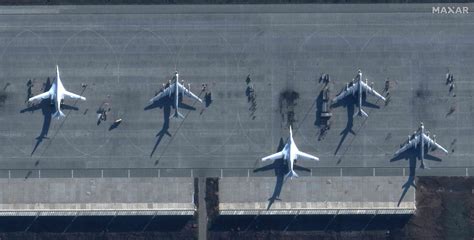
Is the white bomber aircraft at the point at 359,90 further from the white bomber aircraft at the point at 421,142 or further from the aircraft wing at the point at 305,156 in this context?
the aircraft wing at the point at 305,156

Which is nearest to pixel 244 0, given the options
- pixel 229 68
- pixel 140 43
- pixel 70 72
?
pixel 229 68

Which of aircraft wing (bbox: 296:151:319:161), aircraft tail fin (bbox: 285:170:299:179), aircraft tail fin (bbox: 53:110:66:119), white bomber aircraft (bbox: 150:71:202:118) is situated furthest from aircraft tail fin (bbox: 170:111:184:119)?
aircraft wing (bbox: 296:151:319:161)

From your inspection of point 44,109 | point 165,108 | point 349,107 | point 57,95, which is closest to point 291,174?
point 349,107

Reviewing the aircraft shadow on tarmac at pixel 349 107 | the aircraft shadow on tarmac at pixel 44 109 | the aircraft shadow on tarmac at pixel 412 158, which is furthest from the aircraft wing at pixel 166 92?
the aircraft shadow on tarmac at pixel 412 158

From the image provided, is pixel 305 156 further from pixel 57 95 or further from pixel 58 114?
pixel 57 95

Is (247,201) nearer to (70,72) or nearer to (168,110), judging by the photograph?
(168,110)
